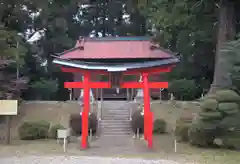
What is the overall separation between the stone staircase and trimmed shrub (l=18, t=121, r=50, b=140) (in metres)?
2.95

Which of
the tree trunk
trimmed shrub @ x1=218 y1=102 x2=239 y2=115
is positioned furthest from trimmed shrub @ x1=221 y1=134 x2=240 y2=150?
the tree trunk

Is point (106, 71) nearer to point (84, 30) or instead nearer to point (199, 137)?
point (199, 137)

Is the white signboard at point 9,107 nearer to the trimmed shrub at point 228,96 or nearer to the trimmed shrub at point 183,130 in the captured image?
the trimmed shrub at point 183,130

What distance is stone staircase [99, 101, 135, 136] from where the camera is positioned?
1840 cm

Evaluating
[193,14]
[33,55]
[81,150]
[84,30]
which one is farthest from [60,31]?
[81,150]

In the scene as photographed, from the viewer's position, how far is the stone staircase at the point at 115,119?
1840cm

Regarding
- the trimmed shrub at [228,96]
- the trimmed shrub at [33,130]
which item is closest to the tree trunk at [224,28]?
the trimmed shrub at [228,96]

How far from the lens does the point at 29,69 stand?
29078 mm

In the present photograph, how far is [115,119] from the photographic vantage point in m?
20.0

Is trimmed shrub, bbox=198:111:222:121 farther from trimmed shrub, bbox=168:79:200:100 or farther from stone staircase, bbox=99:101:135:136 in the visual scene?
trimmed shrub, bbox=168:79:200:100

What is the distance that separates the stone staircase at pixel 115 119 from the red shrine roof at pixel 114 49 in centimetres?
330

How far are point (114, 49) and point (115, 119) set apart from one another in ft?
14.5

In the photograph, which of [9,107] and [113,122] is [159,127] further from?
[9,107]

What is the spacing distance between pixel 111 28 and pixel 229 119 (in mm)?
24558
